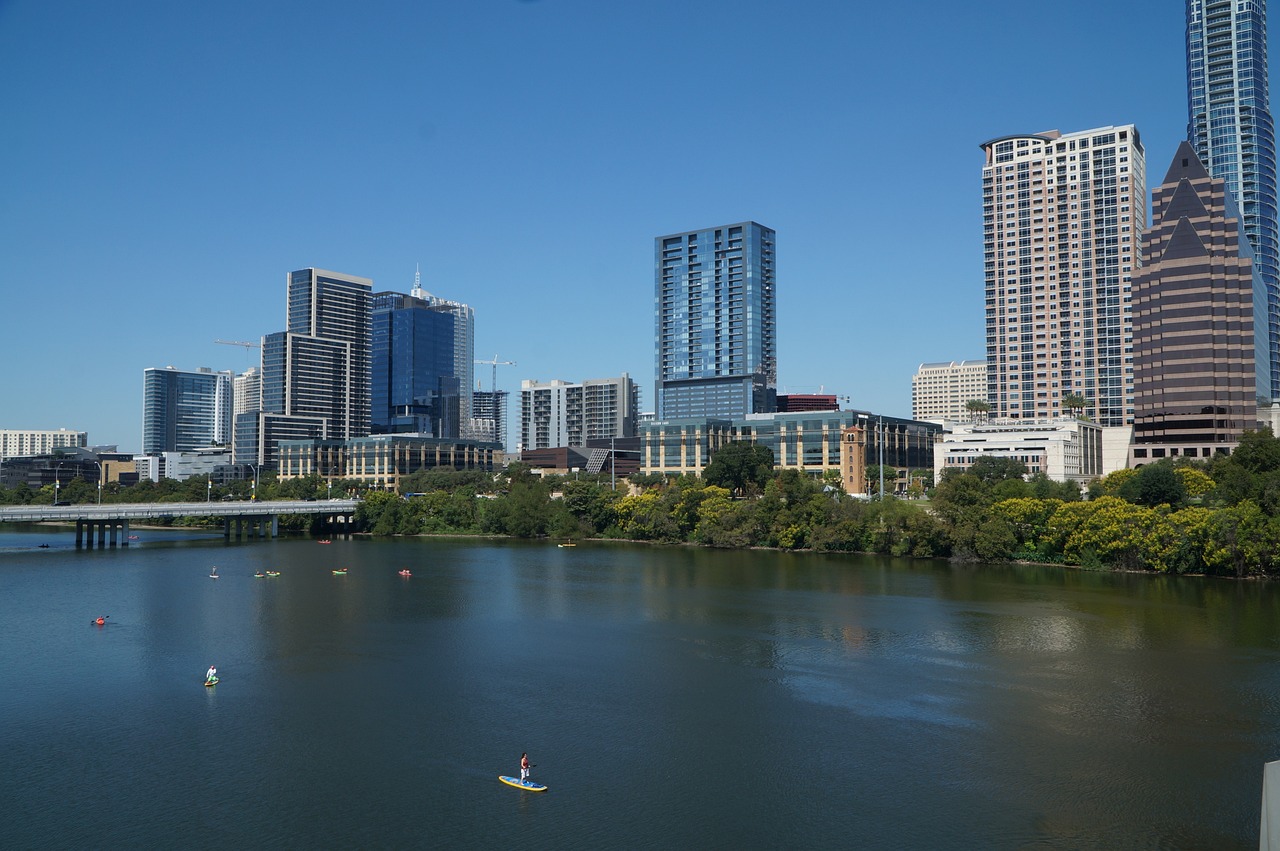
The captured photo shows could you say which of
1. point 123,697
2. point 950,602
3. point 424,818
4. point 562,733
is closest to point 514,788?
point 424,818

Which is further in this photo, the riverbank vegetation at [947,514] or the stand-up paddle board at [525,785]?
the riverbank vegetation at [947,514]

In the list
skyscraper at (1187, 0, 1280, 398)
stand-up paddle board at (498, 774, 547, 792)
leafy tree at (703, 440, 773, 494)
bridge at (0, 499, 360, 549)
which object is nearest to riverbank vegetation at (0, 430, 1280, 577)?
leafy tree at (703, 440, 773, 494)

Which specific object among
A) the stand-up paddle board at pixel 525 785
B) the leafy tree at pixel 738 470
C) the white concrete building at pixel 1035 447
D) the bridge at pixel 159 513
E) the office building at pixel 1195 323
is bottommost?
the stand-up paddle board at pixel 525 785

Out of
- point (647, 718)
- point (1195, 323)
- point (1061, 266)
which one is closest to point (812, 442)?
point (1195, 323)

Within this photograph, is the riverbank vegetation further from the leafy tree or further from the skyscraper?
the skyscraper

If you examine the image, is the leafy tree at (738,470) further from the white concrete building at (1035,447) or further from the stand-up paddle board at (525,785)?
the stand-up paddle board at (525,785)

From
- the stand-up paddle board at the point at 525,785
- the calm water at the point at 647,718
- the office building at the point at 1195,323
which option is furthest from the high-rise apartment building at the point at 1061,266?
the stand-up paddle board at the point at 525,785

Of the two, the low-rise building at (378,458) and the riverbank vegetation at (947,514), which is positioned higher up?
the low-rise building at (378,458)
